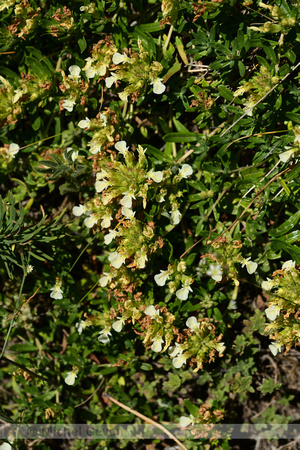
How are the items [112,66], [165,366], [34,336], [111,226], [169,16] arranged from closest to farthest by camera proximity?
[169,16] → [112,66] → [111,226] → [165,366] → [34,336]

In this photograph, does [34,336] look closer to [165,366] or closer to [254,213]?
[165,366]

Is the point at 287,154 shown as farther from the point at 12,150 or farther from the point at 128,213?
the point at 12,150

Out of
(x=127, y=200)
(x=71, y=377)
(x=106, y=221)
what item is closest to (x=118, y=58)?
(x=127, y=200)

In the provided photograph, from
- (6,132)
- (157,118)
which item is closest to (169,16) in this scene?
(157,118)

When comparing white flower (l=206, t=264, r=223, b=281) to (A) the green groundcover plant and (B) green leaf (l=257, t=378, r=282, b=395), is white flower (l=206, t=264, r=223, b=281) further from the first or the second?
(B) green leaf (l=257, t=378, r=282, b=395)

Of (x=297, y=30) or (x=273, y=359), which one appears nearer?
(x=297, y=30)

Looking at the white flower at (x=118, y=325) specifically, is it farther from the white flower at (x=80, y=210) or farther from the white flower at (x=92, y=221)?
the white flower at (x=80, y=210)

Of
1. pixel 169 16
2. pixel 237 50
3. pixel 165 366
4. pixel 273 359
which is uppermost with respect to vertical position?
pixel 169 16
